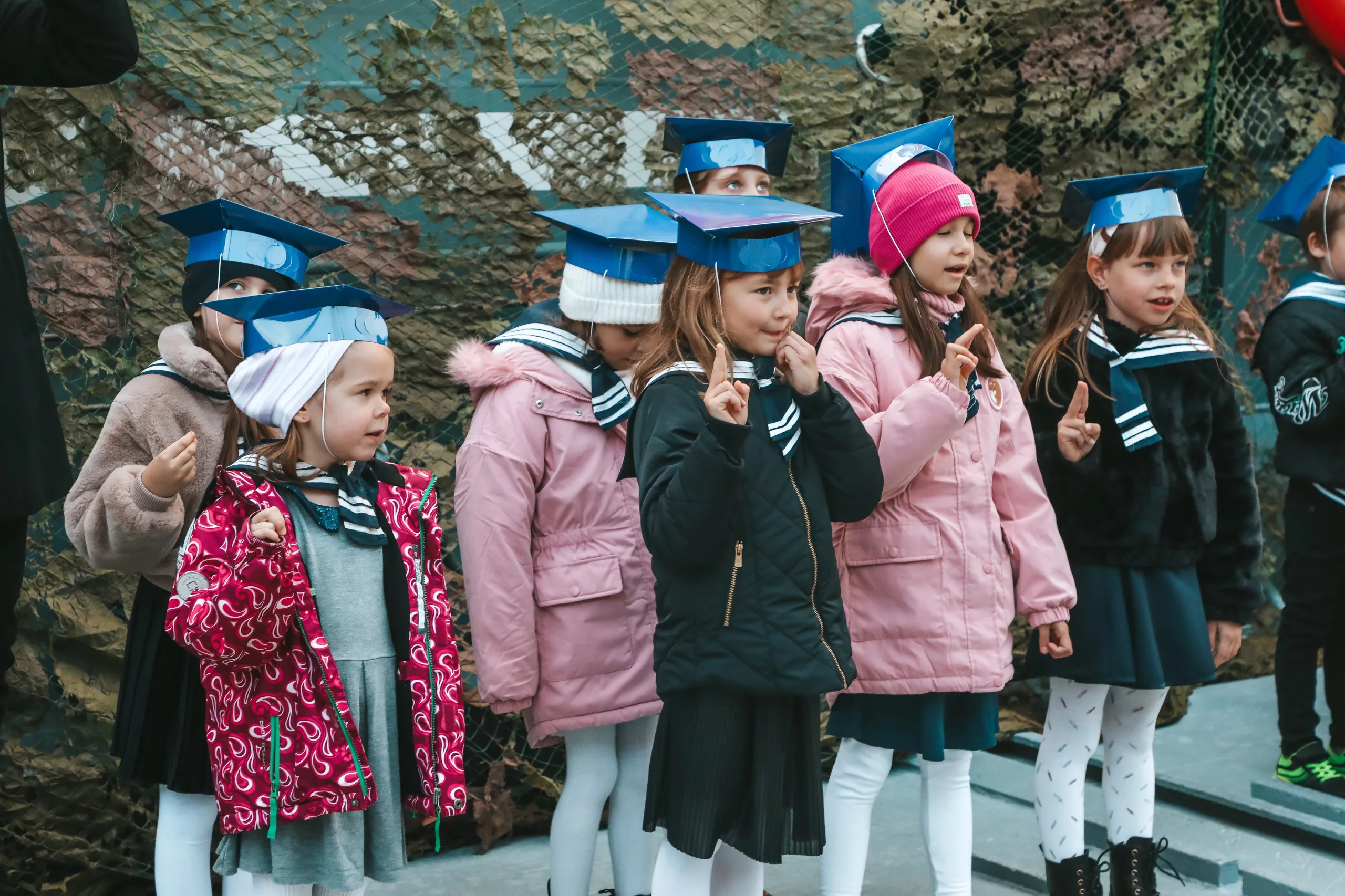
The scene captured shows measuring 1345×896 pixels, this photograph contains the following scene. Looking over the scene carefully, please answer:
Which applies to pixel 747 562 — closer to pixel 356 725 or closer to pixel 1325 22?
pixel 356 725

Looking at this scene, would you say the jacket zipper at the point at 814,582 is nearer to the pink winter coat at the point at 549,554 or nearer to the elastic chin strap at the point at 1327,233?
the pink winter coat at the point at 549,554

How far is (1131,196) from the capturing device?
3.41 m

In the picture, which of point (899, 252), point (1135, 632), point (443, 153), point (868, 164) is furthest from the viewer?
point (443, 153)

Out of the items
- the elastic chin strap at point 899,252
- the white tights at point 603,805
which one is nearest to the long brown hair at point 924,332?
the elastic chin strap at point 899,252

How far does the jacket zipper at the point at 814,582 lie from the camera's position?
2576 mm

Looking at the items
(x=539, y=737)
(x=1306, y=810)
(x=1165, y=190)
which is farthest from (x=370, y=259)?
(x=1306, y=810)

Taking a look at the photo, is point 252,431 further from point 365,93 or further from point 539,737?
point 365,93

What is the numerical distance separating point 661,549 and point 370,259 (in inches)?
64.4

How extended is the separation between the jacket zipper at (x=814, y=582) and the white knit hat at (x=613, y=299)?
0.56 metres

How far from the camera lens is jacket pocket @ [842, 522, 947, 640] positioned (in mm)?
2939

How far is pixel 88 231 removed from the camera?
11.2 ft

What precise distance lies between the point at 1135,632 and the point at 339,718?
6.31 feet

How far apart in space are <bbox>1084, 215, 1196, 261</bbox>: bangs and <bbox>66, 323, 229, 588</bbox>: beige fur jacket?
2174mm

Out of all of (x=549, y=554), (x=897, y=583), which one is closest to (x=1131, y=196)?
(x=897, y=583)
